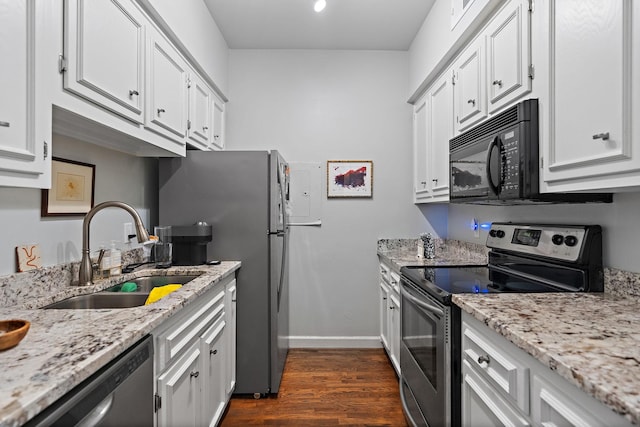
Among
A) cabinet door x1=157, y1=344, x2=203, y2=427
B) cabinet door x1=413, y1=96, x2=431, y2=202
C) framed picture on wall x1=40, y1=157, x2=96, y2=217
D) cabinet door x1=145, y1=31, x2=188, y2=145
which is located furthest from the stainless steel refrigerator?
cabinet door x1=413, y1=96, x2=431, y2=202

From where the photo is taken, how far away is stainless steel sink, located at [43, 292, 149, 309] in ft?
5.05

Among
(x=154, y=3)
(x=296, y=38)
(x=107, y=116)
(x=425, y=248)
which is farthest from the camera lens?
(x=296, y=38)

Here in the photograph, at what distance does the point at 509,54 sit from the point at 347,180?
1839mm

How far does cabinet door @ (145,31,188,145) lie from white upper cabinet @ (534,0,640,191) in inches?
69.8

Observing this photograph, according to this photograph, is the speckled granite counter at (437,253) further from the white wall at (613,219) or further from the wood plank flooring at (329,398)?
the wood plank flooring at (329,398)

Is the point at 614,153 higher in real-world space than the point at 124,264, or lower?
higher

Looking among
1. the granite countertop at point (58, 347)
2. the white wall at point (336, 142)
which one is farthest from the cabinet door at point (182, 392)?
the white wall at point (336, 142)

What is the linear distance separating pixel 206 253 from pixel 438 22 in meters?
2.25

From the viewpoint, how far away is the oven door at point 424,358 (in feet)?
4.92

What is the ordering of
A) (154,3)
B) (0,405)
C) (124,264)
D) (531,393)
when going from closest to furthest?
(0,405)
(531,393)
(154,3)
(124,264)

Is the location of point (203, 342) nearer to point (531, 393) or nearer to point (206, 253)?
point (206, 253)

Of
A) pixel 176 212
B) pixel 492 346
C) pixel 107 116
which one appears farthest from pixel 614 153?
pixel 176 212

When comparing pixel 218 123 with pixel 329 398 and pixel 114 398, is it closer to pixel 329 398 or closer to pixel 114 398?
pixel 329 398

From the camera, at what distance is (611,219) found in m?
1.47
